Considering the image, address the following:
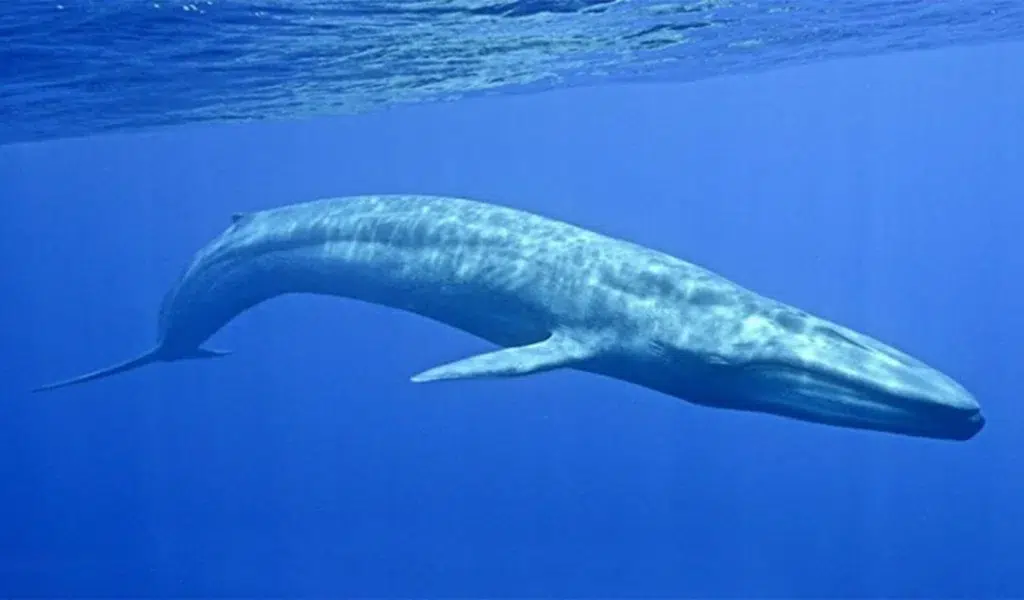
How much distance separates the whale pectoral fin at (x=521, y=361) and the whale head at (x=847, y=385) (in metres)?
1.30

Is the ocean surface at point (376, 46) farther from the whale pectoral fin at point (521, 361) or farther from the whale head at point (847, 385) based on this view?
the whale head at point (847, 385)

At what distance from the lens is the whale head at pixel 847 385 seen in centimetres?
595

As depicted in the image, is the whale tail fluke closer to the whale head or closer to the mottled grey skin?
the mottled grey skin

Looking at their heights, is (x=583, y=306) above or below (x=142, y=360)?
above

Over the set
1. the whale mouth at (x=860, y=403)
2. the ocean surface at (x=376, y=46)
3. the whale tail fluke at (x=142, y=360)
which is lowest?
the whale tail fluke at (x=142, y=360)

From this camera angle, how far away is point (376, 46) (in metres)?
17.9

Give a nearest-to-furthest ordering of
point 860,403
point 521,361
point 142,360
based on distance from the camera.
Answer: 1. point 860,403
2. point 521,361
3. point 142,360

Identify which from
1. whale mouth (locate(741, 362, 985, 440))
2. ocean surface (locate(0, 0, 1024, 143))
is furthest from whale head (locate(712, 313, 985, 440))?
ocean surface (locate(0, 0, 1024, 143))

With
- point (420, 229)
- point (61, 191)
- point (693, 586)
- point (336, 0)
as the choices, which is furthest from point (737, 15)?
point (61, 191)

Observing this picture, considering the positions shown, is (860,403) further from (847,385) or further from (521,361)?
(521,361)

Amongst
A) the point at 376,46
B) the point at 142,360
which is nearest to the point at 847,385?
→ the point at 142,360

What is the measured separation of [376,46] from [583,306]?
37.2 ft

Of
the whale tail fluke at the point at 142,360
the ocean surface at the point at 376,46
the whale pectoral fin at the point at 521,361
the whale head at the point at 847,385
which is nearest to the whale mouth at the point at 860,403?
the whale head at the point at 847,385

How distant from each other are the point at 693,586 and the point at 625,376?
2599 cm
